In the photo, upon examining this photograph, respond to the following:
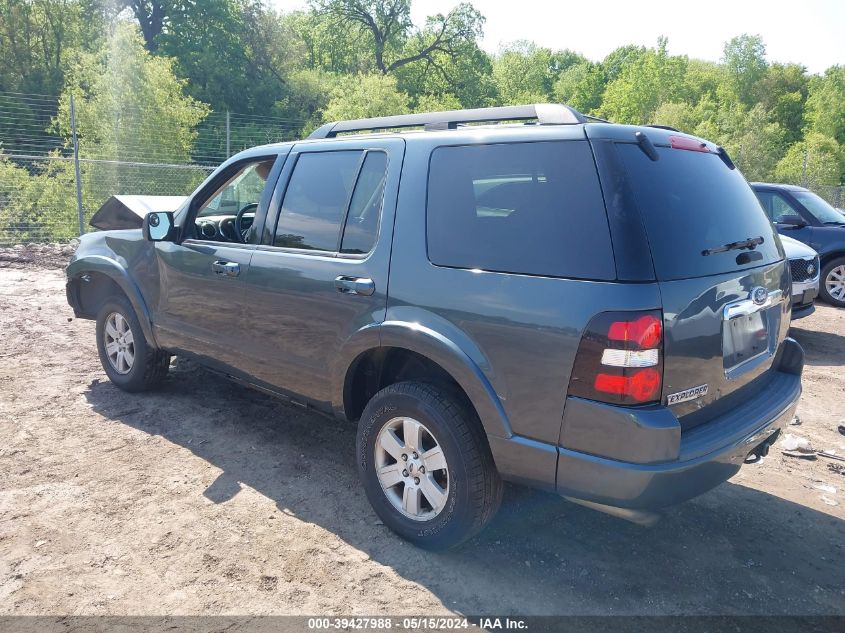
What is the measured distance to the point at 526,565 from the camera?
3.03 meters

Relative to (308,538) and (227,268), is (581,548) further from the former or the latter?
(227,268)

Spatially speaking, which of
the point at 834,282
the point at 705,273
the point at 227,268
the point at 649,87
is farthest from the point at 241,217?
the point at 649,87

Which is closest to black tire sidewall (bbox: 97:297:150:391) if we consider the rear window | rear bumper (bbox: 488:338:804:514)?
the rear window

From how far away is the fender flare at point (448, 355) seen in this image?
2.69m

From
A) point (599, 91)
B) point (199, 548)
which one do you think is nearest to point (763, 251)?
point (199, 548)

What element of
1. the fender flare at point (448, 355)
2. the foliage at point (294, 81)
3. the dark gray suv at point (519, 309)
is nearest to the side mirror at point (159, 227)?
the dark gray suv at point (519, 309)

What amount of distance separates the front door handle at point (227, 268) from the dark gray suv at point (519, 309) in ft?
0.09

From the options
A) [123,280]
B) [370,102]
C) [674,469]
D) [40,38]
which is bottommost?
[674,469]

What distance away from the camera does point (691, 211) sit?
8.76ft

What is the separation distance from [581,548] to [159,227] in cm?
334

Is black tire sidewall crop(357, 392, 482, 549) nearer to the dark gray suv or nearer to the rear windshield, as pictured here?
the dark gray suv

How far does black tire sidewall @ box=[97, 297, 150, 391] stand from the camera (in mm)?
4836

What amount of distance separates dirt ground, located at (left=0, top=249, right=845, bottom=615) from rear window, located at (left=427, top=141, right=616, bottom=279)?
146 centimetres

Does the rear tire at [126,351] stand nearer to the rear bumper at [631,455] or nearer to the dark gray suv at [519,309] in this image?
the dark gray suv at [519,309]
